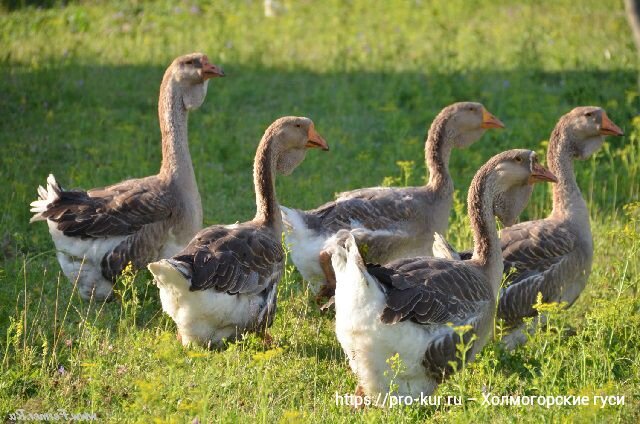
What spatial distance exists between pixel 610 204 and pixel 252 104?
5523 mm

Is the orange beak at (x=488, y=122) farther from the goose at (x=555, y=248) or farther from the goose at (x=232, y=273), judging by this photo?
the goose at (x=232, y=273)

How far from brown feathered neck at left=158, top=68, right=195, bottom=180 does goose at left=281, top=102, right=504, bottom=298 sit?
1.04m

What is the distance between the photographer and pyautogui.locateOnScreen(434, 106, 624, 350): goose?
8117mm

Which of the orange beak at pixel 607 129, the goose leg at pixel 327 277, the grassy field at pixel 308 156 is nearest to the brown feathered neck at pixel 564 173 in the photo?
the orange beak at pixel 607 129

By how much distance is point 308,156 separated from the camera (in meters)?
12.3

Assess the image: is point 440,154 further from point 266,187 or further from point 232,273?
point 232,273

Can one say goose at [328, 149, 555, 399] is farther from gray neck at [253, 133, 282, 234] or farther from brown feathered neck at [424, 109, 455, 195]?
brown feathered neck at [424, 109, 455, 195]

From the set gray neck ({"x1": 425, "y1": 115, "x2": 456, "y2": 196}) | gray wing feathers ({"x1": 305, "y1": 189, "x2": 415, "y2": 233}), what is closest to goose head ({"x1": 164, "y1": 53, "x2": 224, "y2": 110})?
gray wing feathers ({"x1": 305, "y1": 189, "x2": 415, "y2": 233})

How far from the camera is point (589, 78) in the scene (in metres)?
14.6

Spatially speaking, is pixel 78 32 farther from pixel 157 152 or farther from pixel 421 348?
pixel 421 348

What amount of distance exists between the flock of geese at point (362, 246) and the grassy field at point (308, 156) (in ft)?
0.91

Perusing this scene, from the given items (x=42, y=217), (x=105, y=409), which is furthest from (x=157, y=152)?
(x=105, y=409)

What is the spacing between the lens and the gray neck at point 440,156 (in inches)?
Answer: 370

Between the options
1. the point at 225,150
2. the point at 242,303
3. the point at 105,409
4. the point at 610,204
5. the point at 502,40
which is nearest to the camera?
the point at 105,409
